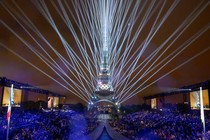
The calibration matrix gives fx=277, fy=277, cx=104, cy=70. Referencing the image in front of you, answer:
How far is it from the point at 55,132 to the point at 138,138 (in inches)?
477

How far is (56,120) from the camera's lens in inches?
1940

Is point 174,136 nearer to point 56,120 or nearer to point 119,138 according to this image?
point 119,138

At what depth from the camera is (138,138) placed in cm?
4075

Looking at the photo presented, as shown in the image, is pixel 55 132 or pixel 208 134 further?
pixel 55 132

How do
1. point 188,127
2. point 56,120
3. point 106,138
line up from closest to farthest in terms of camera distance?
1. point 188,127
2. point 106,138
3. point 56,120

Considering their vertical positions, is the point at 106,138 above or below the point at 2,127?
below

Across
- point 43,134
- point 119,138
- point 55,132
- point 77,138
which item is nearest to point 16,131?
point 43,134

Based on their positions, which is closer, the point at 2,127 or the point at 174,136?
the point at 2,127

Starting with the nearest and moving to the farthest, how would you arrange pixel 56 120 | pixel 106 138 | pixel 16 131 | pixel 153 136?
1. pixel 16 131
2. pixel 153 136
3. pixel 106 138
4. pixel 56 120

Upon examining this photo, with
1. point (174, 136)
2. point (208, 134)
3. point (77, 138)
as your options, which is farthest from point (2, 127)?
point (208, 134)

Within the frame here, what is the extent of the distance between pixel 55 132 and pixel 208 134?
2078cm

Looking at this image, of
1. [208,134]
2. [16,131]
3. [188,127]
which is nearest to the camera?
[208,134]

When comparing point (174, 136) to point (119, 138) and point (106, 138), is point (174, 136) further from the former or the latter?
point (106, 138)

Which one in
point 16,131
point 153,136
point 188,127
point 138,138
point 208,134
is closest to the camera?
point 208,134
